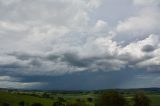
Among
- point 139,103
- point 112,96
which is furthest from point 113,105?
point 139,103

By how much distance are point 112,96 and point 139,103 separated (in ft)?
53.1

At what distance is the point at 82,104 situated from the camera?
615 ft

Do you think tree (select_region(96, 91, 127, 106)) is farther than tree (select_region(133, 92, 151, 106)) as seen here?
No

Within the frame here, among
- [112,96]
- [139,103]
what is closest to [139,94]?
[139,103]

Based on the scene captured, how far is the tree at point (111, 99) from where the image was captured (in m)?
168

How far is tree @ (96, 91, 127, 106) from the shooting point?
16775 centimetres

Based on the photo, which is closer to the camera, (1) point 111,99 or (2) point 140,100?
(1) point 111,99

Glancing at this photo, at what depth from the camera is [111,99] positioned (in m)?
168

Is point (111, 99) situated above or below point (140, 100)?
above

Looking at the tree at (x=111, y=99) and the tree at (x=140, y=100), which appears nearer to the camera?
the tree at (x=111, y=99)

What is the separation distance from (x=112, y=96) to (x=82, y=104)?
82.8 ft

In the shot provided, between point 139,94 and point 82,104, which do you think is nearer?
point 139,94

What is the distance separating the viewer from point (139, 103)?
173375mm

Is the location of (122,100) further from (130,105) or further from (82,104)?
(82,104)
